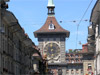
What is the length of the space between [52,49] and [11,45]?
10482cm

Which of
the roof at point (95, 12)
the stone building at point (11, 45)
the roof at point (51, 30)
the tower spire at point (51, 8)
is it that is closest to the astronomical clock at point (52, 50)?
the roof at point (51, 30)

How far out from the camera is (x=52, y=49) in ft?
547

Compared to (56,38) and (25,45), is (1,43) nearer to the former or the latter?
(25,45)

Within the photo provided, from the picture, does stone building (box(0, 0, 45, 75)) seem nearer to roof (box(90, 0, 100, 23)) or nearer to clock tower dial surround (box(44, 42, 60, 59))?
roof (box(90, 0, 100, 23))

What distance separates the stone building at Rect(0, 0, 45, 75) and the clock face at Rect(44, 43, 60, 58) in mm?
81968

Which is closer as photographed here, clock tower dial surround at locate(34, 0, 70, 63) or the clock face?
clock tower dial surround at locate(34, 0, 70, 63)

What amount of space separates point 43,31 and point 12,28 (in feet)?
342

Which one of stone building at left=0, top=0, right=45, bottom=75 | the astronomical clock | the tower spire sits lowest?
stone building at left=0, top=0, right=45, bottom=75

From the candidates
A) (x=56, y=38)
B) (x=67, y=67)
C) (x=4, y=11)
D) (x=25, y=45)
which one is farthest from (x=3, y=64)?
(x=67, y=67)

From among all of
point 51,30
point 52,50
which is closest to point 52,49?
point 52,50

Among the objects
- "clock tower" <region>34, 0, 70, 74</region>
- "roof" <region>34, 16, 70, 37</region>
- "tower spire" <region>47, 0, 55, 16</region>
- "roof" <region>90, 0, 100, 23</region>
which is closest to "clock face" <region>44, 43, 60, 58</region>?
"clock tower" <region>34, 0, 70, 74</region>

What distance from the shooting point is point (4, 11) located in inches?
1988

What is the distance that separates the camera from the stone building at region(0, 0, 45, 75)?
170 ft

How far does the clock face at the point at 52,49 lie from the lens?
16586 cm
